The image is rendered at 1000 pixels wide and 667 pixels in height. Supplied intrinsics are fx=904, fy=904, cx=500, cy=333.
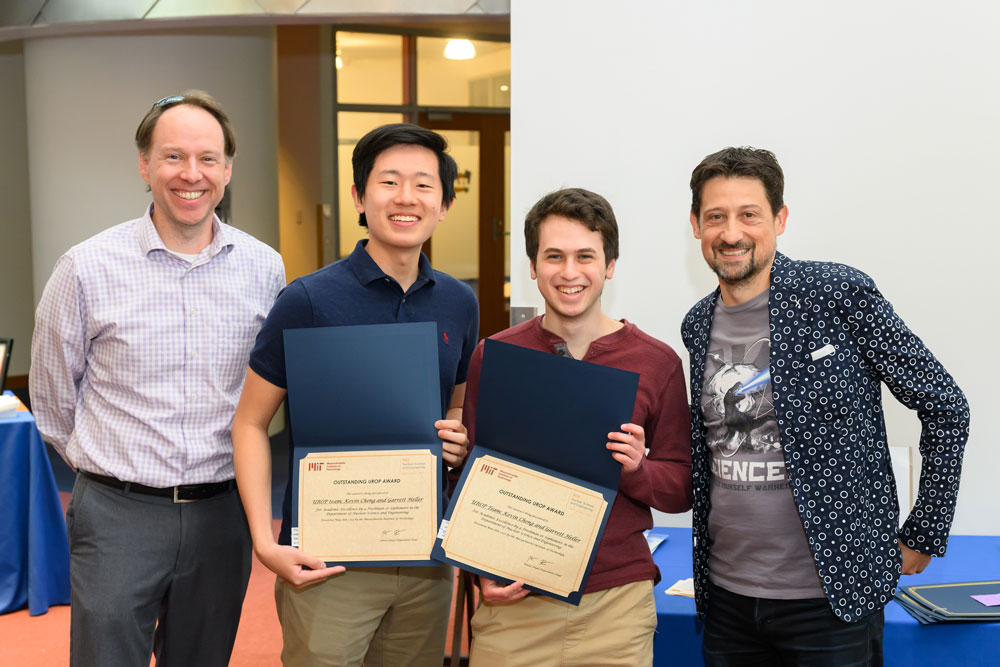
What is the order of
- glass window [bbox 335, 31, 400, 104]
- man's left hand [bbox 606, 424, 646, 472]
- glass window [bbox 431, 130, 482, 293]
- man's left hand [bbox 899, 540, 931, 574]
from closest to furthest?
man's left hand [bbox 606, 424, 646, 472], man's left hand [bbox 899, 540, 931, 574], glass window [bbox 335, 31, 400, 104], glass window [bbox 431, 130, 482, 293]

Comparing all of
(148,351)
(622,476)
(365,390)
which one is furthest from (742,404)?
(148,351)

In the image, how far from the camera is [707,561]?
198cm

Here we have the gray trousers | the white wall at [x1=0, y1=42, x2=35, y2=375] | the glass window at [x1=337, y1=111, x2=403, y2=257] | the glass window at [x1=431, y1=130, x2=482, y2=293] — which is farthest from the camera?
the white wall at [x1=0, y1=42, x2=35, y2=375]

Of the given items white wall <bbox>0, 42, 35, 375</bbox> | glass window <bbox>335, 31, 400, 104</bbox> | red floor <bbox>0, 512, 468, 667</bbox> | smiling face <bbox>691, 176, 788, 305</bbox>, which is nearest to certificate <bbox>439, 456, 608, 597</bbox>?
smiling face <bbox>691, 176, 788, 305</bbox>

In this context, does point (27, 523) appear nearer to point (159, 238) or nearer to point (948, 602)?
point (159, 238)

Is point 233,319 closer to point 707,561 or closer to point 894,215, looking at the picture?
point 707,561

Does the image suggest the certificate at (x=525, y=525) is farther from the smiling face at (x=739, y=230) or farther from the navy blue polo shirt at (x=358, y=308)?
the smiling face at (x=739, y=230)

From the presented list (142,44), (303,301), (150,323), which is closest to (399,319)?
(303,301)

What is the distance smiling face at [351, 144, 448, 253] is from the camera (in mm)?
1868

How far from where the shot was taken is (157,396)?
6.67ft

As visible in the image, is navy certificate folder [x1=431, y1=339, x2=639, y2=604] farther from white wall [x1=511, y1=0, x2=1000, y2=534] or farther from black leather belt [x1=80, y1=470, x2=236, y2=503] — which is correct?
white wall [x1=511, y1=0, x2=1000, y2=534]

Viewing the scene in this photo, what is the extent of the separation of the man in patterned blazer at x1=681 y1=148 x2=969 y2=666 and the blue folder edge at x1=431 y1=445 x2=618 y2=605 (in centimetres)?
32

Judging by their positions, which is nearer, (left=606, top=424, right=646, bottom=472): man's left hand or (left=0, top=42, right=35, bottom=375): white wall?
(left=606, top=424, right=646, bottom=472): man's left hand

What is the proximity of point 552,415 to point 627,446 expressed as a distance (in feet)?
0.50
